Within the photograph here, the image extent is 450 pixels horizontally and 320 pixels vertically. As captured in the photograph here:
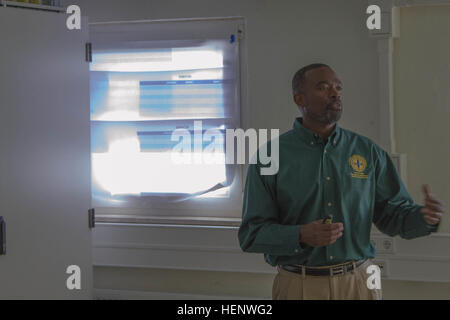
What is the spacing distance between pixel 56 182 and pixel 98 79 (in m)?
0.88

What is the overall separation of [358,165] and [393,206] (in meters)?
0.19

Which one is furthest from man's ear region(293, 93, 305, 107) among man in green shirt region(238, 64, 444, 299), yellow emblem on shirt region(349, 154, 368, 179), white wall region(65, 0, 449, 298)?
white wall region(65, 0, 449, 298)

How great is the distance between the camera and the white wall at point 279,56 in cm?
308

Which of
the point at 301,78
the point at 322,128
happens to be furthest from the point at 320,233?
the point at 301,78

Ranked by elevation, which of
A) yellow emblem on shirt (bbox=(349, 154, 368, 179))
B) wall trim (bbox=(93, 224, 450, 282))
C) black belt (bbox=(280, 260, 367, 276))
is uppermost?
yellow emblem on shirt (bbox=(349, 154, 368, 179))

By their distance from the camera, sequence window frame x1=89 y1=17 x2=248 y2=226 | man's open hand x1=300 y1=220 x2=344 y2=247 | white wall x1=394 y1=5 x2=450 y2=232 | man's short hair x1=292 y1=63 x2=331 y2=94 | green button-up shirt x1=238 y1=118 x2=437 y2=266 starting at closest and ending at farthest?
man's open hand x1=300 y1=220 x2=344 y2=247
green button-up shirt x1=238 y1=118 x2=437 y2=266
man's short hair x1=292 y1=63 x2=331 y2=94
white wall x1=394 y1=5 x2=450 y2=232
window frame x1=89 y1=17 x2=248 y2=226

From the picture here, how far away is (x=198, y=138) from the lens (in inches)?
132

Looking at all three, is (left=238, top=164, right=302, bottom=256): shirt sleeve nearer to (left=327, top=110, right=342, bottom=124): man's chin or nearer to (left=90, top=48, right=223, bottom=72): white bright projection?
(left=327, top=110, right=342, bottom=124): man's chin

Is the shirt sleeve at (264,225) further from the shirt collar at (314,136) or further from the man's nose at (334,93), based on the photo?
the man's nose at (334,93)

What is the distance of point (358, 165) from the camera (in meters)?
1.91

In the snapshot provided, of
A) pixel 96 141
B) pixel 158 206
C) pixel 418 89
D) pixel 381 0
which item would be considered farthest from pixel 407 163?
pixel 96 141

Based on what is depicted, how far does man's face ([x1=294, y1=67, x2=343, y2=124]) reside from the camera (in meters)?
1.92

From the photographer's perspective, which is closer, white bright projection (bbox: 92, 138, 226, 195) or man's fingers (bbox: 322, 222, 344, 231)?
man's fingers (bbox: 322, 222, 344, 231)

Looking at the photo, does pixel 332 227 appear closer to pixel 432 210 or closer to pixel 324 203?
pixel 324 203
